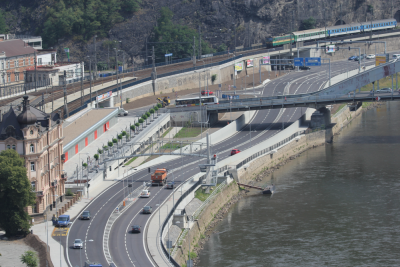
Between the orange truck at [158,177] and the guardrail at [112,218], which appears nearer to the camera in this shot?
the guardrail at [112,218]

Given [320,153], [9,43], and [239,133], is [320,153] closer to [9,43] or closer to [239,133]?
[239,133]

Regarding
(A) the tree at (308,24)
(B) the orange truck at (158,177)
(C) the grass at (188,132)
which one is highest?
(A) the tree at (308,24)

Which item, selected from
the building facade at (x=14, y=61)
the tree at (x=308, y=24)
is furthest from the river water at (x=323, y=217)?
the tree at (x=308, y=24)

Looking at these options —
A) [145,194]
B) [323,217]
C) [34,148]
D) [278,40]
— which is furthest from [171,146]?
[278,40]

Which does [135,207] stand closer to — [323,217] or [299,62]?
[323,217]

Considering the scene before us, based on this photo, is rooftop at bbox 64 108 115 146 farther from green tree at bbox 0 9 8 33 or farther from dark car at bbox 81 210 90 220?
green tree at bbox 0 9 8 33

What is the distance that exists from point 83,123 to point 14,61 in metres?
37.0

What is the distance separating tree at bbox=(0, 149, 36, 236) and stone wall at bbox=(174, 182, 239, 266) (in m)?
12.8

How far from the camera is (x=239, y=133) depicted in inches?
3991

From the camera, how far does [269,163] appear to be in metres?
89.1

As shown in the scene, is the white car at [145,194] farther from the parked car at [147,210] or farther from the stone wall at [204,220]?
the stone wall at [204,220]

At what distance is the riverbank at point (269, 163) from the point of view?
211 feet

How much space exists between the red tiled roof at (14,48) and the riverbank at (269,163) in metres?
53.5

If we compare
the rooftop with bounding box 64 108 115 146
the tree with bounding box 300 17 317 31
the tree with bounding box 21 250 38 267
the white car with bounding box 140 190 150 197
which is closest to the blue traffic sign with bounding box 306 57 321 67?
the rooftop with bounding box 64 108 115 146
